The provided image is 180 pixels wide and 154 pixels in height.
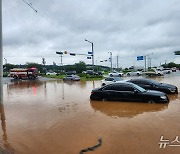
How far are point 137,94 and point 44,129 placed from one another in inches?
302

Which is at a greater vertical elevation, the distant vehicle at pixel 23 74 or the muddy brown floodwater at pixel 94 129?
the distant vehicle at pixel 23 74

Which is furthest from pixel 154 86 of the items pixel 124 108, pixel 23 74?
pixel 23 74

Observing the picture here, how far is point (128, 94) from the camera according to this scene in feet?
55.1

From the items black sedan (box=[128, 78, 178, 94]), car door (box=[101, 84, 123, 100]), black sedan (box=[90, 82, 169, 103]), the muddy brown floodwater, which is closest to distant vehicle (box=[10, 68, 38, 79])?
black sedan (box=[128, 78, 178, 94])

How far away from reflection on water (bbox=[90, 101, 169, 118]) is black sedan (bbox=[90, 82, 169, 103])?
0.46 metres

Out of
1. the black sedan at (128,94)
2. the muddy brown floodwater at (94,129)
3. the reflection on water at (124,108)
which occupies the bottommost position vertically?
the muddy brown floodwater at (94,129)

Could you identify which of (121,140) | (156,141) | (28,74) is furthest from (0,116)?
(28,74)

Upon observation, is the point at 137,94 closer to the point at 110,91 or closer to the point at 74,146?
the point at 110,91

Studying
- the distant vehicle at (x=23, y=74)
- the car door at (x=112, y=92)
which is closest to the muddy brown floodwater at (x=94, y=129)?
the car door at (x=112, y=92)

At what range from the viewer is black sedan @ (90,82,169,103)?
16.1 m

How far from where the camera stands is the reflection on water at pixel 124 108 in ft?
44.4

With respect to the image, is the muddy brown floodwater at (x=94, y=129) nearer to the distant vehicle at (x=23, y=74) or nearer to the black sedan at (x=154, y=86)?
the black sedan at (x=154, y=86)

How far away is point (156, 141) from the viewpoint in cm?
865

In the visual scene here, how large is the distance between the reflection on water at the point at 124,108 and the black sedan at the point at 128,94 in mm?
462
